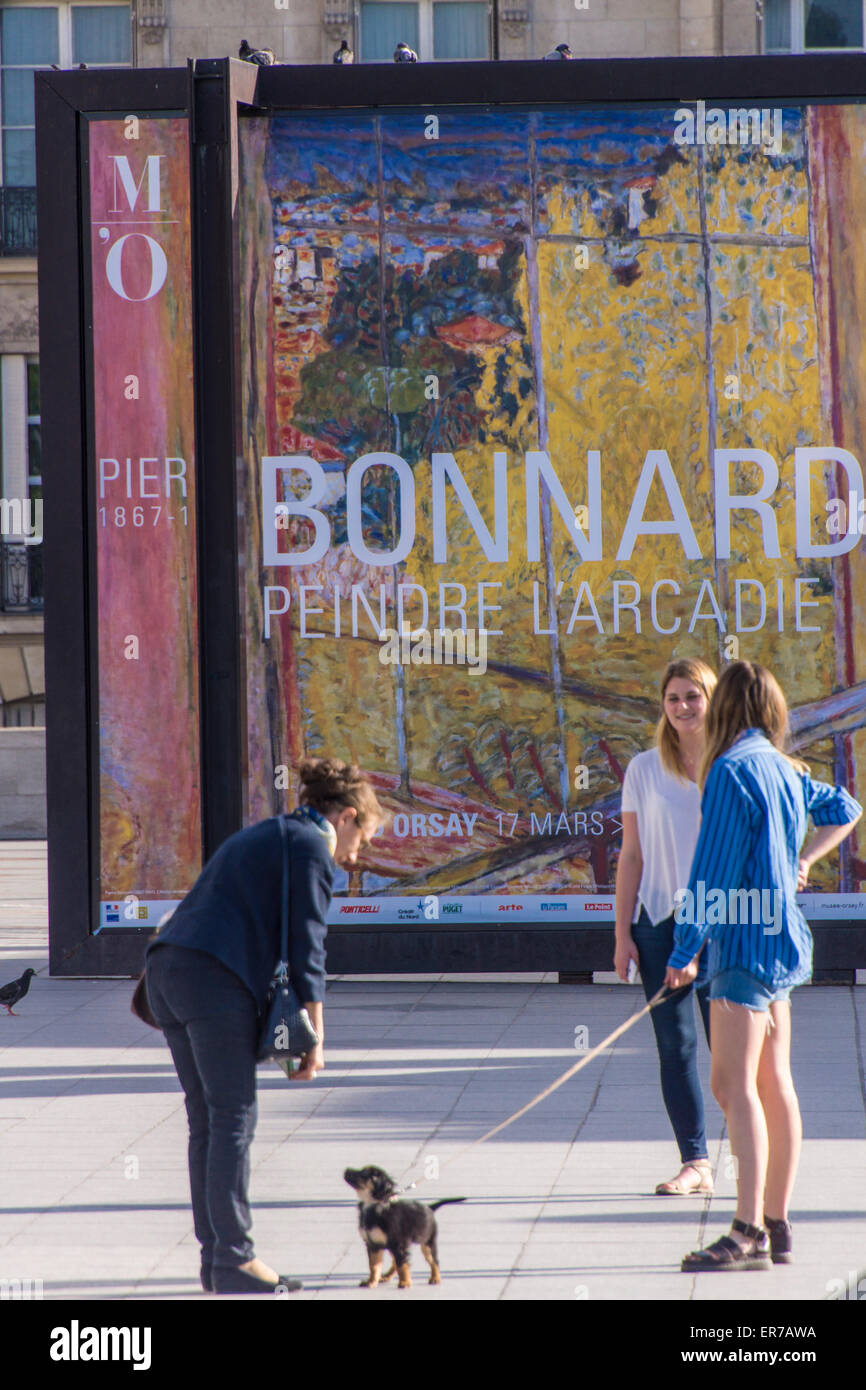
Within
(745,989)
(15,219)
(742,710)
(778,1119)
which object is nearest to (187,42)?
(15,219)

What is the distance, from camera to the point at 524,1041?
8750 millimetres

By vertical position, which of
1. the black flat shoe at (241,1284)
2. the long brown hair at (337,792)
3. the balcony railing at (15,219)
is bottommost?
the black flat shoe at (241,1284)

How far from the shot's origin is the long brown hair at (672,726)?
231 inches

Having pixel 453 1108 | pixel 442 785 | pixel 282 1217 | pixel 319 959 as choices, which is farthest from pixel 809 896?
pixel 319 959

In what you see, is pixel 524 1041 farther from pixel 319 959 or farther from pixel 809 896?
pixel 319 959

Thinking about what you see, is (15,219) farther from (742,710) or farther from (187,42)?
(742,710)

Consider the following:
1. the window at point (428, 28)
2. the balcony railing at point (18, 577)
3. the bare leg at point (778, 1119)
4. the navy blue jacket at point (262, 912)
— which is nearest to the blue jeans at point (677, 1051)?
the bare leg at point (778, 1119)

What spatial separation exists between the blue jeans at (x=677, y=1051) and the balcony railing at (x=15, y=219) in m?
21.5

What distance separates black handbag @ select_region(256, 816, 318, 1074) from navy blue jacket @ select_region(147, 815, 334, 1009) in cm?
2

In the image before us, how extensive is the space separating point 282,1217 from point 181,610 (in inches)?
198

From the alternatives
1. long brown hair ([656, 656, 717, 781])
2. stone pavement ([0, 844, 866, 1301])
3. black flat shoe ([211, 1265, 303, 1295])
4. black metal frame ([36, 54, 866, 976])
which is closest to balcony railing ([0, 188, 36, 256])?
black metal frame ([36, 54, 866, 976])

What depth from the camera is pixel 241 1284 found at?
15.6 feet

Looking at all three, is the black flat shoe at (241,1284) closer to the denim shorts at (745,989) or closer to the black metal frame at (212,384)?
the denim shorts at (745,989)

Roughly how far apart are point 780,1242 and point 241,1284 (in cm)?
151
